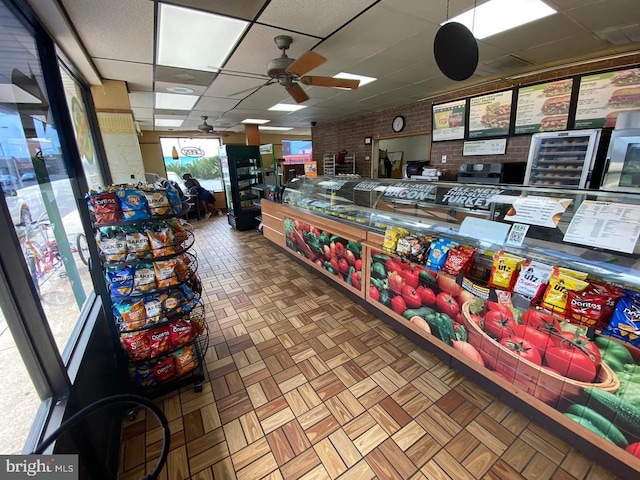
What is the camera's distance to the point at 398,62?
321cm

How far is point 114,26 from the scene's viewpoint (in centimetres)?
217

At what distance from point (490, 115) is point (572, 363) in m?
4.16

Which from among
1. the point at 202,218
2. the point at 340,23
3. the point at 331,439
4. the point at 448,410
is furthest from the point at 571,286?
the point at 202,218

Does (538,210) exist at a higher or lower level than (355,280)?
higher

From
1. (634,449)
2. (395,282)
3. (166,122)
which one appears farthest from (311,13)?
(166,122)

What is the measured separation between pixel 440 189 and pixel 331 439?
1.92 meters

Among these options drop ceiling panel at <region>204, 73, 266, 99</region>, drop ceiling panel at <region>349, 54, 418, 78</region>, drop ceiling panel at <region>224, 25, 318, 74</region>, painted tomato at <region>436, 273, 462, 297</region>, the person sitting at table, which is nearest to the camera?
painted tomato at <region>436, 273, 462, 297</region>

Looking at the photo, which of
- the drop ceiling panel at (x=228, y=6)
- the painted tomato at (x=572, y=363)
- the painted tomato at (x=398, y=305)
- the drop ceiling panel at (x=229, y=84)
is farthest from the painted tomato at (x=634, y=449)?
the drop ceiling panel at (x=229, y=84)

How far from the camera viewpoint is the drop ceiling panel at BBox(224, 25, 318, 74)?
2434 mm

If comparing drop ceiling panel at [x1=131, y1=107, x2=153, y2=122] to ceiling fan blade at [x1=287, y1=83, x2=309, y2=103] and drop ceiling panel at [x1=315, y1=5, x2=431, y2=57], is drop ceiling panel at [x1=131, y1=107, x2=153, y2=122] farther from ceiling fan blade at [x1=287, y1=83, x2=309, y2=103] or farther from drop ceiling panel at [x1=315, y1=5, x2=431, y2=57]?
drop ceiling panel at [x1=315, y1=5, x2=431, y2=57]

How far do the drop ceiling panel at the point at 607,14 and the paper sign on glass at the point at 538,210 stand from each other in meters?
1.89

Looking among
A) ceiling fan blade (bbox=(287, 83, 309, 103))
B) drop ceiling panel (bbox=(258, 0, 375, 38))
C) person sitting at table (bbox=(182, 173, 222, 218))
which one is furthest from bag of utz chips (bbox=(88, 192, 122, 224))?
person sitting at table (bbox=(182, 173, 222, 218))

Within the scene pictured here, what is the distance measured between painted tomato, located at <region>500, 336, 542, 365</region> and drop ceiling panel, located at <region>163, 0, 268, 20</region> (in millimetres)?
2745

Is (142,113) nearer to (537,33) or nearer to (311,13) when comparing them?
(311,13)
